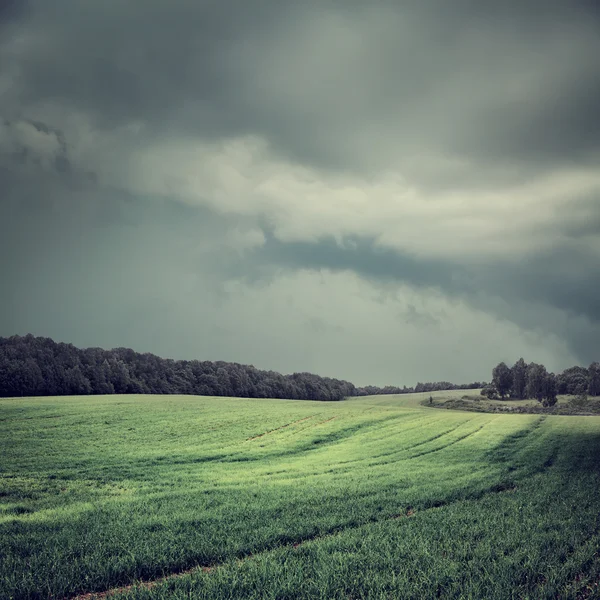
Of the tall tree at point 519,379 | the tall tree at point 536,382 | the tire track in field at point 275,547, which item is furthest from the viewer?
the tall tree at point 519,379

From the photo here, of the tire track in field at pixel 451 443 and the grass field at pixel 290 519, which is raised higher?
the grass field at pixel 290 519

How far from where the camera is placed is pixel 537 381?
10706 centimetres

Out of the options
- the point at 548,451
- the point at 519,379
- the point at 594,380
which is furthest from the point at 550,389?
the point at 548,451

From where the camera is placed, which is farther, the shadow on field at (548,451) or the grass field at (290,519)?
the shadow on field at (548,451)

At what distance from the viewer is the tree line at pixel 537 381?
107 metres

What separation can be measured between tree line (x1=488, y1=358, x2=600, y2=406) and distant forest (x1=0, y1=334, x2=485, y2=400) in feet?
161

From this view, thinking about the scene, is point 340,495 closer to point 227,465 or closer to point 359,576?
point 359,576

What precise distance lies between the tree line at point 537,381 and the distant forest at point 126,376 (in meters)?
49.1

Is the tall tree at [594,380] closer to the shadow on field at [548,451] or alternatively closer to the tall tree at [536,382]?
the tall tree at [536,382]

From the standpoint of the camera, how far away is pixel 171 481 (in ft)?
61.8

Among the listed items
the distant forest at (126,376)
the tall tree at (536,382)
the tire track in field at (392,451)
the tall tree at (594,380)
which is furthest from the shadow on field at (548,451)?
the tall tree at (594,380)

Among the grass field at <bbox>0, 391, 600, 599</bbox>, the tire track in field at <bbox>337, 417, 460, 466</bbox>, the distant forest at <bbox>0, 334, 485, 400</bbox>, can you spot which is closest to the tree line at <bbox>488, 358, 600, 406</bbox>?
the distant forest at <bbox>0, 334, 485, 400</bbox>

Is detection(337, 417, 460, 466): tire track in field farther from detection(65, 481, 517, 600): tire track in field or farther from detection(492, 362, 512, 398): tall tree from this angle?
detection(492, 362, 512, 398): tall tree

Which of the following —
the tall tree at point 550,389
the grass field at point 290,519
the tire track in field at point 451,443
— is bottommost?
A: the tall tree at point 550,389
